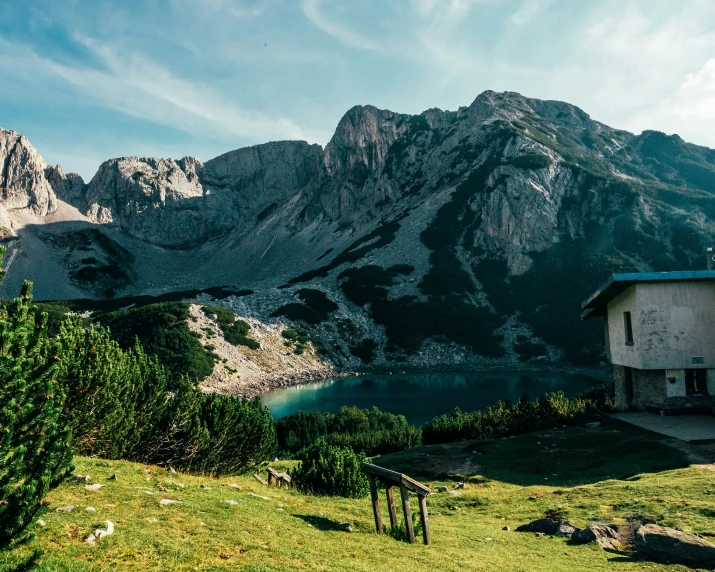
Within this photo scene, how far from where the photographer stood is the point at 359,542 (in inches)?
395

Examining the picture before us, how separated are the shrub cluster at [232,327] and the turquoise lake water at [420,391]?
1353 cm

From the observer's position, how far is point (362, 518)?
12.5m

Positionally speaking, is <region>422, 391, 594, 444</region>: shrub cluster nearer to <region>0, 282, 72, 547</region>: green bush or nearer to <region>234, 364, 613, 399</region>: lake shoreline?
<region>0, 282, 72, 547</region>: green bush

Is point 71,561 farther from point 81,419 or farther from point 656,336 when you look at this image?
point 656,336

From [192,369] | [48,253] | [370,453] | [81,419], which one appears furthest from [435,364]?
[48,253]

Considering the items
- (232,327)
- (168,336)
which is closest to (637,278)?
(168,336)

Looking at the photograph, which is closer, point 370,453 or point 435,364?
point 370,453

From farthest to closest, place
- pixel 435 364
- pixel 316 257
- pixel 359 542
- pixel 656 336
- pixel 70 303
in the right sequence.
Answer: pixel 316 257 → pixel 70 303 → pixel 435 364 → pixel 656 336 → pixel 359 542

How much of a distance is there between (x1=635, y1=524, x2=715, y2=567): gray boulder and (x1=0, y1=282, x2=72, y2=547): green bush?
10856mm

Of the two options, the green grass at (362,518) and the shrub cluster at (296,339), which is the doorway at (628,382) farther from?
the shrub cluster at (296,339)

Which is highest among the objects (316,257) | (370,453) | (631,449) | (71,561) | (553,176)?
(553,176)

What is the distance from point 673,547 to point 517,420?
762 inches

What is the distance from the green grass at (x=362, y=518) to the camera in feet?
25.2

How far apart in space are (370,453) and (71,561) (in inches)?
1204
